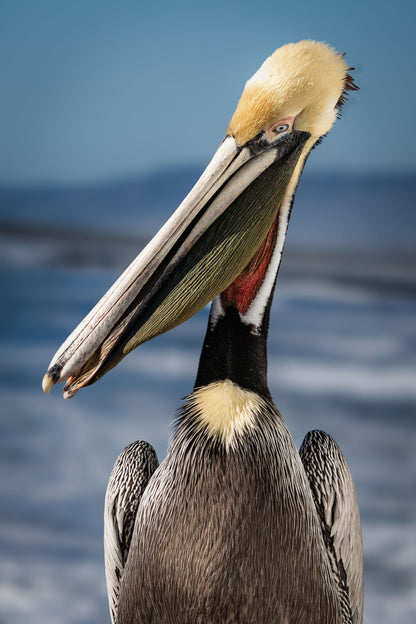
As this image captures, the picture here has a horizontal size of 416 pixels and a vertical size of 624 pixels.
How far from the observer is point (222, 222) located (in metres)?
1.64

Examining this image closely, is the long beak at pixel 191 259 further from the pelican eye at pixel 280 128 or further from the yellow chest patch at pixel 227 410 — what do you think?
the yellow chest patch at pixel 227 410

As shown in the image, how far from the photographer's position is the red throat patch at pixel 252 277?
175 cm

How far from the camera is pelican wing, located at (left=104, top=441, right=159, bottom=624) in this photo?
2.04 m

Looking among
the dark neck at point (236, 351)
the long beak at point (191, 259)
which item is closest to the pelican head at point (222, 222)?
the long beak at point (191, 259)

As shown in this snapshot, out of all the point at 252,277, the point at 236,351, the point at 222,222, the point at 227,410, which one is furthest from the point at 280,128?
the point at 227,410

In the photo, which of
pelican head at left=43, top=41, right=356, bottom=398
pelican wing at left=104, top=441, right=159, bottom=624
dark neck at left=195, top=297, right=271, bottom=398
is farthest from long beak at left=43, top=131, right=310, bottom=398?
pelican wing at left=104, top=441, right=159, bottom=624

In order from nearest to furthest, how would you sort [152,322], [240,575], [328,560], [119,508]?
[152,322] < [240,575] < [328,560] < [119,508]

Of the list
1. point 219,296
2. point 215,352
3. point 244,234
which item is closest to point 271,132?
point 244,234

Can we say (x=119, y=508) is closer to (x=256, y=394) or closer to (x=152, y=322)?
(x=256, y=394)

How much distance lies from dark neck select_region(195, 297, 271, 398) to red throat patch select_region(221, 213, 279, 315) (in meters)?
0.03

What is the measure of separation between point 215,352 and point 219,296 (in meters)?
0.14

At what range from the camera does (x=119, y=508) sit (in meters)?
2.05

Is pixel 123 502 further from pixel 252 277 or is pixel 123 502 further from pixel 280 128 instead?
pixel 280 128

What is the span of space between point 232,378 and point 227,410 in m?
0.08
